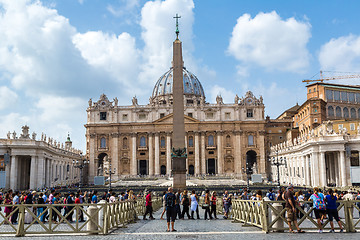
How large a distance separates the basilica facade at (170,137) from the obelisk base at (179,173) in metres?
54.6

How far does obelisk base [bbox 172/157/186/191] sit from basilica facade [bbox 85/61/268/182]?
5462cm

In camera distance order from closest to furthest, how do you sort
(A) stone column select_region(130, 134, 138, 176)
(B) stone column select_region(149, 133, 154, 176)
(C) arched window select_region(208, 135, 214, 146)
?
(B) stone column select_region(149, 133, 154, 176) → (A) stone column select_region(130, 134, 138, 176) → (C) arched window select_region(208, 135, 214, 146)

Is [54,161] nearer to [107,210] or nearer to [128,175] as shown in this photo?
[128,175]

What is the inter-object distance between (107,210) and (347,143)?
40.2 meters

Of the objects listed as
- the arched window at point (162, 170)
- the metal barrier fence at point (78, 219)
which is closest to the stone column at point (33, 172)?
the metal barrier fence at point (78, 219)

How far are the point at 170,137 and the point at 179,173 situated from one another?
56.0 meters

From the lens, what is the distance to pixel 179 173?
29062 millimetres

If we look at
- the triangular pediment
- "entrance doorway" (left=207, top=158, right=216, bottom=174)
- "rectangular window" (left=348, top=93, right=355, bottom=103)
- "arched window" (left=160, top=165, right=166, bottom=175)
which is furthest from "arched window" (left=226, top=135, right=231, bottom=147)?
"rectangular window" (left=348, top=93, right=355, bottom=103)

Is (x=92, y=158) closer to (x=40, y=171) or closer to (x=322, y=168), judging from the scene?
(x=40, y=171)

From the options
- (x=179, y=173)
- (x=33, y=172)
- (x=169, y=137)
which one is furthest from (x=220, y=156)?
(x=179, y=173)

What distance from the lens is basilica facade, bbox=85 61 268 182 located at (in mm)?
84688

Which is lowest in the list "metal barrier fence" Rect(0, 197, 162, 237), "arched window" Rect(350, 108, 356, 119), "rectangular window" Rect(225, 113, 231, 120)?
"metal barrier fence" Rect(0, 197, 162, 237)

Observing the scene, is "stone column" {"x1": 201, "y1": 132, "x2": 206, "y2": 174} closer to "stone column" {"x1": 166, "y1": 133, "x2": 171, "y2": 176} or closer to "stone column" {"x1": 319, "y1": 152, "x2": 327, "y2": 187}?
"stone column" {"x1": 166, "y1": 133, "x2": 171, "y2": 176}

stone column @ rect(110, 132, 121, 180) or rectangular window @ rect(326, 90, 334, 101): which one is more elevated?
rectangular window @ rect(326, 90, 334, 101)
